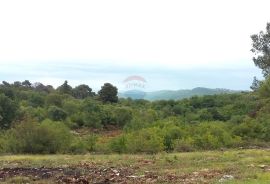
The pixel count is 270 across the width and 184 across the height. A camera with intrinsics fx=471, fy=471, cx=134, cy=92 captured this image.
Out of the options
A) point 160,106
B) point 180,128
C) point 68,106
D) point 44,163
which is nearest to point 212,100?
point 160,106

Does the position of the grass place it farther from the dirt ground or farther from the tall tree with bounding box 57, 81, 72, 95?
the tall tree with bounding box 57, 81, 72, 95

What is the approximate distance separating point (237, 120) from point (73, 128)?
22.0 m

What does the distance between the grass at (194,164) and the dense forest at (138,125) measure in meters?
5.20

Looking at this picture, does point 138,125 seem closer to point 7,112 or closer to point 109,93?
point 7,112

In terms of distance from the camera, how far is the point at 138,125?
41.7 metres

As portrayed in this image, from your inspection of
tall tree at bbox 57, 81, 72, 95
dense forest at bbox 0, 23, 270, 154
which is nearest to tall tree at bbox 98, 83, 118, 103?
dense forest at bbox 0, 23, 270, 154

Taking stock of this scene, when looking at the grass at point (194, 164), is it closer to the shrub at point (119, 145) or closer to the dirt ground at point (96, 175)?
the dirt ground at point (96, 175)

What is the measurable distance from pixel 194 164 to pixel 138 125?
2271 cm

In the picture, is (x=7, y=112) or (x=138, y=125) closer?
(x=138, y=125)

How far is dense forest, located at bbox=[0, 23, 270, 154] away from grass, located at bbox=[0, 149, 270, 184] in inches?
205

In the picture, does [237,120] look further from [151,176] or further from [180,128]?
[151,176]

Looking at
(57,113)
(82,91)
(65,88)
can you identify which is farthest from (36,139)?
(82,91)

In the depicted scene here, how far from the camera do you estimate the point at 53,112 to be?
59719mm

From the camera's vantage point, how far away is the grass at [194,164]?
600 inches
